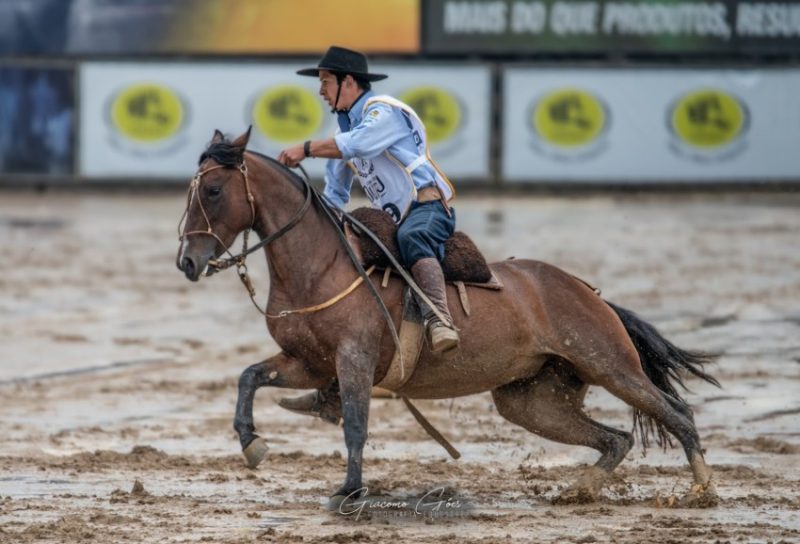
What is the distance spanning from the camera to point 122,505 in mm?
8523

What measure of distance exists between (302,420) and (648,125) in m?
15.6

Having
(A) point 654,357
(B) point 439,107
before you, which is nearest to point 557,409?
(A) point 654,357

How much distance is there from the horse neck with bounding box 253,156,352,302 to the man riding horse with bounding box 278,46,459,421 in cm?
17

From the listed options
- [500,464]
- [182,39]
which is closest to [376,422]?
[500,464]

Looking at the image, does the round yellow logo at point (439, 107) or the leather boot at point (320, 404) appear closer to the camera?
the leather boot at point (320, 404)

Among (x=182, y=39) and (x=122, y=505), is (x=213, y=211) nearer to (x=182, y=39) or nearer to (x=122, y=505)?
(x=122, y=505)

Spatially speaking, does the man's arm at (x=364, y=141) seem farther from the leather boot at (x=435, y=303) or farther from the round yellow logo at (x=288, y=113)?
the round yellow logo at (x=288, y=113)

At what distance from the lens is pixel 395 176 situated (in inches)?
347

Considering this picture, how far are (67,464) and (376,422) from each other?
2.54 metres

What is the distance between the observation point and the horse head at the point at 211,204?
837 centimetres

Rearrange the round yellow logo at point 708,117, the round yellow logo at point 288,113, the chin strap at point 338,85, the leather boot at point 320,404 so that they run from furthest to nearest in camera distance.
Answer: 1. the round yellow logo at point 288,113
2. the round yellow logo at point 708,117
3. the leather boot at point 320,404
4. the chin strap at point 338,85

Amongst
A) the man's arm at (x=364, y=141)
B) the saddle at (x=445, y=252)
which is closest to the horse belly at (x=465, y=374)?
the saddle at (x=445, y=252)

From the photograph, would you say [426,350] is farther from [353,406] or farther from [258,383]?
[258,383]

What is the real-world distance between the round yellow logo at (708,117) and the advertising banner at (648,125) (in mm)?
16
